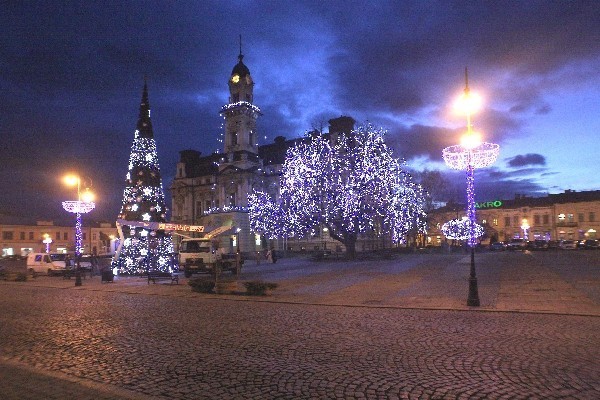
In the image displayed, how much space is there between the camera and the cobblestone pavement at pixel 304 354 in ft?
21.4

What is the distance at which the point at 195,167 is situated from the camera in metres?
87.8

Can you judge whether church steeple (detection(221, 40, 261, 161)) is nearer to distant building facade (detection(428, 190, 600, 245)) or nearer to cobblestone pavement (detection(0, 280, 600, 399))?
distant building facade (detection(428, 190, 600, 245))

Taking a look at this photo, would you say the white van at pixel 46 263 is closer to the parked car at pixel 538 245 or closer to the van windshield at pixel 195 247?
the van windshield at pixel 195 247

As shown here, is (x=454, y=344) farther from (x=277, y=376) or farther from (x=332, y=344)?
(x=277, y=376)

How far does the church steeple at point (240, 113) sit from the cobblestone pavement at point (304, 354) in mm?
60470

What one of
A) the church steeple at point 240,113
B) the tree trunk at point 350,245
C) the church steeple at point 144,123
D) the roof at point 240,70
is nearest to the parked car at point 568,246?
the tree trunk at point 350,245

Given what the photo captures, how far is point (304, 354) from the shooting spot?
27.8 ft

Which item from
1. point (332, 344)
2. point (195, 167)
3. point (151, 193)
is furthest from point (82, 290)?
point (195, 167)

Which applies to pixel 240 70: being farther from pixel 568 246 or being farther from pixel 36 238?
pixel 36 238

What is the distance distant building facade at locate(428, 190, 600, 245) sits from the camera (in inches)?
3263

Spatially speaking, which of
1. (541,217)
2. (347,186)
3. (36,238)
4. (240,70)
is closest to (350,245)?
(347,186)

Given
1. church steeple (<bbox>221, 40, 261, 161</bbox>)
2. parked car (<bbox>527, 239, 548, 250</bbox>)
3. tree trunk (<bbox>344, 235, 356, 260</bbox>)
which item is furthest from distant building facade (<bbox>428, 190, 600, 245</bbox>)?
tree trunk (<bbox>344, 235, 356, 260</bbox>)

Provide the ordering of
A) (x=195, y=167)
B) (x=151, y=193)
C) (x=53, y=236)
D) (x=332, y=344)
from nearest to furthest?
(x=332, y=344)
(x=151, y=193)
(x=195, y=167)
(x=53, y=236)

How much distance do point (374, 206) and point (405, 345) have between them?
3141 centimetres
